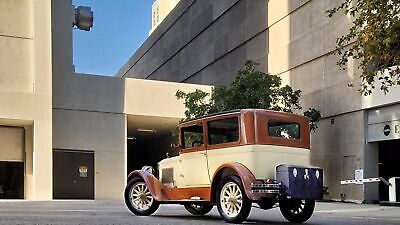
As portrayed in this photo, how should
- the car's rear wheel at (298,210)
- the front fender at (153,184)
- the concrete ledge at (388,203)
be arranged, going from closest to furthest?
the car's rear wheel at (298,210)
the front fender at (153,184)
the concrete ledge at (388,203)

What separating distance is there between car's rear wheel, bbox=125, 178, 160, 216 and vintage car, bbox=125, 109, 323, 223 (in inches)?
4.4

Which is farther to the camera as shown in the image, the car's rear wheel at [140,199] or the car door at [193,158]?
the car's rear wheel at [140,199]

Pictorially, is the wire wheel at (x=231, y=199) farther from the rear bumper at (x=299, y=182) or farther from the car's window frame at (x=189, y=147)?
the car's window frame at (x=189, y=147)

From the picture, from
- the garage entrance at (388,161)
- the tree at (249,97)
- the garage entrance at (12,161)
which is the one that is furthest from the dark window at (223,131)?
the garage entrance at (12,161)

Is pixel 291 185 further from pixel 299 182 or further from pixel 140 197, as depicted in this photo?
pixel 140 197

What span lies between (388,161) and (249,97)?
286 inches

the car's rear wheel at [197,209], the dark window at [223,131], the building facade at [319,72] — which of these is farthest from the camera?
the building facade at [319,72]

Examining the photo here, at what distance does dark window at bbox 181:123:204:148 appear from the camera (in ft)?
39.0

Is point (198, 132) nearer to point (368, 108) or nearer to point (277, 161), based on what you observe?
point (277, 161)

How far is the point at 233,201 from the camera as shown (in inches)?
424

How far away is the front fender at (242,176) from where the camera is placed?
404 inches

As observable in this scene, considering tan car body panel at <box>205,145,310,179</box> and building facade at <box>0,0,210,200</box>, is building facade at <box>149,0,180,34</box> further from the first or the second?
tan car body panel at <box>205,145,310,179</box>

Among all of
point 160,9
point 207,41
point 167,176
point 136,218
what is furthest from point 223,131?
point 160,9

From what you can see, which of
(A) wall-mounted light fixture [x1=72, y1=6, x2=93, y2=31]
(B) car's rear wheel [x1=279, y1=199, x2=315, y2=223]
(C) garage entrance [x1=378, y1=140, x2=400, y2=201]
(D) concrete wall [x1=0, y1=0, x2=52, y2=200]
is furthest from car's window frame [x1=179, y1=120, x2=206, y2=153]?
(A) wall-mounted light fixture [x1=72, y1=6, x2=93, y2=31]
